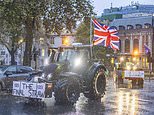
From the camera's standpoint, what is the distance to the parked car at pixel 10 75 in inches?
840

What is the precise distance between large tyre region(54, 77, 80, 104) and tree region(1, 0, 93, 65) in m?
12.6

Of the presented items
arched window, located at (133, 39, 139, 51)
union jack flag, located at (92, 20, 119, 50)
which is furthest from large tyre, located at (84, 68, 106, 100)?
arched window, located at (133, 39, 139, 51)

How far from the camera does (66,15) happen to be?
32156 millimetres

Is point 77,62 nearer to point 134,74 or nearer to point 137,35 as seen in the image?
point 134,74

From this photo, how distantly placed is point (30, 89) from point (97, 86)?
403cm

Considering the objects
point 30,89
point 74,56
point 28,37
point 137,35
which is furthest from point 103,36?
point 137,35

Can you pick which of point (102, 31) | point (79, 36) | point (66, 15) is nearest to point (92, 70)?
point (102, 31)

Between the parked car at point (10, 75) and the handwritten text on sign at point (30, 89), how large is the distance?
544 cm

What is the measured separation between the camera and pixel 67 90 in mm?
15672

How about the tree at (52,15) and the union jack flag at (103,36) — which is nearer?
the union jack flag at (103,36)

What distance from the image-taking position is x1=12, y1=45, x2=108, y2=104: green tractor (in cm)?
1556

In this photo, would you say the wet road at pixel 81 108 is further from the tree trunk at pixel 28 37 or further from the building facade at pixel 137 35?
the building facade at pixel 137 35

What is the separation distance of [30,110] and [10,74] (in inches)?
318

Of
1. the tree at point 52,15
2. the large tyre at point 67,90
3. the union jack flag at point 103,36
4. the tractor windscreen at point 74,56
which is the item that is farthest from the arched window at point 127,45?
the large tyre at point 67,90
